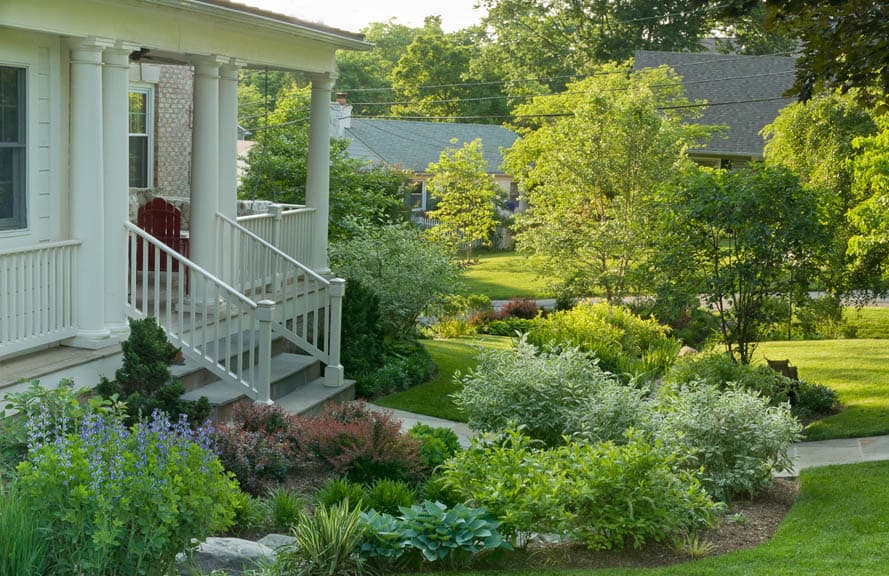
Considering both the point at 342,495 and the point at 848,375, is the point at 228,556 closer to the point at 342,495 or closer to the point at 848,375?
the point at 342,495

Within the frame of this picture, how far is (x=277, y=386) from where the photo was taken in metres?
11.4

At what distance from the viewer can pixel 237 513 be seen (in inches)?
288

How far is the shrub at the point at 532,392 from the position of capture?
9.82 meters

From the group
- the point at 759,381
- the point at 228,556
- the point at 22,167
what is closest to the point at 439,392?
the point at 759,381

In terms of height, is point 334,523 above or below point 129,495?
below

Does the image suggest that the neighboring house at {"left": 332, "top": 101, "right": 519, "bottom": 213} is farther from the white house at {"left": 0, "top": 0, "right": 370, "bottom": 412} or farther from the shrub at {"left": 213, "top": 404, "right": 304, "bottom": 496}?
the shrub at {"left": 213, "top": 404, "right": 304, "bottom": 496}

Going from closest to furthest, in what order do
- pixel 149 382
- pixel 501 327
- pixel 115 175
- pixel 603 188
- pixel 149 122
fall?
1. pixel 149 382
2. pixel 115 175
3. pixel 149 122
4. pixel 603 188
5. pixel 501 327

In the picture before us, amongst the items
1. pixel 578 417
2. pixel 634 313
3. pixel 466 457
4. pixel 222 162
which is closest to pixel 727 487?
pixel 578 417

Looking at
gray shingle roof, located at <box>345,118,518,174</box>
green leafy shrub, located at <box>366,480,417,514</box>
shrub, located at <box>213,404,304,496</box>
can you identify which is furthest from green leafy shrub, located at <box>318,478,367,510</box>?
gray shingle roof, located at <box>345,118,518,174</box>

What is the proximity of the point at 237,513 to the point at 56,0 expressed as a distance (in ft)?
15.1

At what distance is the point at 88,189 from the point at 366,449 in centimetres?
354

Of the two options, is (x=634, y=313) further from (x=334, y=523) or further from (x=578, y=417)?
(x=334, y=523)

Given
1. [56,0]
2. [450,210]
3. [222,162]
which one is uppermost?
[56,0]

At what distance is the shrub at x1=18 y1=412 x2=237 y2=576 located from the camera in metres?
5.24
